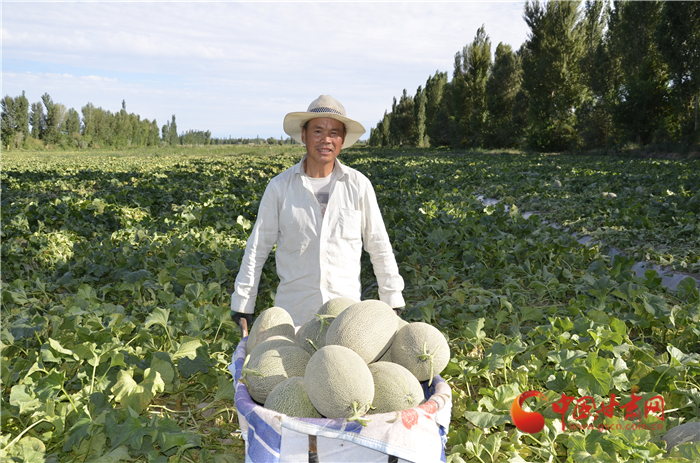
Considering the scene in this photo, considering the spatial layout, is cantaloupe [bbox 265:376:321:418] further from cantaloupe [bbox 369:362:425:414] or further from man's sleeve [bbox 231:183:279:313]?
man's sleeve [bbox 231:183:279:313]

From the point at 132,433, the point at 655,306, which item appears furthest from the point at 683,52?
the point at 132,433

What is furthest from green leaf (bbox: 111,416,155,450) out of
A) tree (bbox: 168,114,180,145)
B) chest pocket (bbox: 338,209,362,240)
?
tree (bbox: 168,114,180,145)

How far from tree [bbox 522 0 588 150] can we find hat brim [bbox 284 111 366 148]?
4052 centimetres

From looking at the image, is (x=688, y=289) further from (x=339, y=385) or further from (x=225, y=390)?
(x=225, y=390)

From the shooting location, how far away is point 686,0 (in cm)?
2558

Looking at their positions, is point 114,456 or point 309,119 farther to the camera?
point 309,119

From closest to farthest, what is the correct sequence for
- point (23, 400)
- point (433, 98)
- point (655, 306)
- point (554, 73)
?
1. point (23, 400)
2. point (655, 306)
3. point (554, 73)
4. point (433, 98)

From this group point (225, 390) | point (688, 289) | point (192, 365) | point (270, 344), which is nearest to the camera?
point (270, 344)

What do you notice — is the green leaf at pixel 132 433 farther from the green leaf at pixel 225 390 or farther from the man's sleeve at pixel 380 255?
the man's sleeve at pixel 380 255

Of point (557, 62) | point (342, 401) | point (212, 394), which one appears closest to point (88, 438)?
point (212, 394)

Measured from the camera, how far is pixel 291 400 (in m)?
1.79

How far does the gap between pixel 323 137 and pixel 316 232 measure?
2.28 ft

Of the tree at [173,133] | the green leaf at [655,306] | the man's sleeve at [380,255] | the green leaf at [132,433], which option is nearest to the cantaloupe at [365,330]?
the man's sleeve at [380,255]

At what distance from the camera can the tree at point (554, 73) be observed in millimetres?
38438
